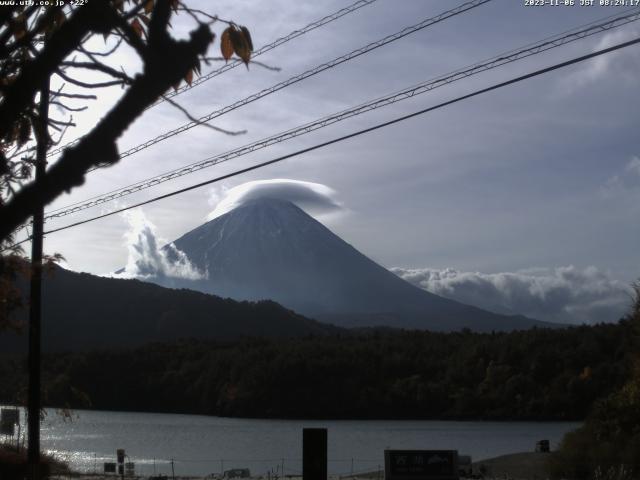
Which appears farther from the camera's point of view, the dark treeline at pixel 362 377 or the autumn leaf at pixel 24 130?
the dark treeline at pixel 362 377

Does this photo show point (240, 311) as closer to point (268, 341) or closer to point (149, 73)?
point (268, 341)

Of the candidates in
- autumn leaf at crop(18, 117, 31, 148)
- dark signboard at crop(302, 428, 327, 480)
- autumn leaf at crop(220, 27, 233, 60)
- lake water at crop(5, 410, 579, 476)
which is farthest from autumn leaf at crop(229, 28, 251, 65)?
lake water at crop(5, 410, 579, 476)

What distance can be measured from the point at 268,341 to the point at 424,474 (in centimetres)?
10347

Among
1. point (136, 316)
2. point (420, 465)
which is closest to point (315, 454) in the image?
point (420, 465)

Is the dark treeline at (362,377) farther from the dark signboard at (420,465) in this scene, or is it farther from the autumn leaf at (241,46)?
the autumn leaf at (241,46)

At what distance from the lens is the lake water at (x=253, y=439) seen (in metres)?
52.7

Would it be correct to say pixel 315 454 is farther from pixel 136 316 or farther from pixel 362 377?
pixel 136 316

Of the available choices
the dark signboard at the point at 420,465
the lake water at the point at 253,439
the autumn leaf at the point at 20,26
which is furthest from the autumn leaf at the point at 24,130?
the lake water at the point at 253,439

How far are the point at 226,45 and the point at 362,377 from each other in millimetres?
95003

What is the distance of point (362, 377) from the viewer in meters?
98.0

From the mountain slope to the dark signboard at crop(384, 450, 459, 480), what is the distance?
10282 centimetres

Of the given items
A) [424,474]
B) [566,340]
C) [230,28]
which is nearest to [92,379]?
[566,340]

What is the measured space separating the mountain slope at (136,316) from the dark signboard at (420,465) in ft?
337

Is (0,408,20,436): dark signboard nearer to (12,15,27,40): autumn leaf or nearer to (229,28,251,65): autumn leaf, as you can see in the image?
(12,15,27,40): autumn leaf
